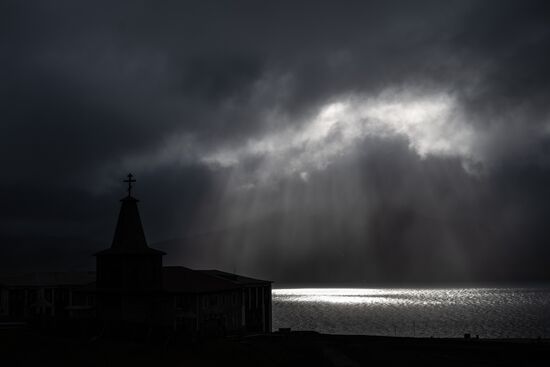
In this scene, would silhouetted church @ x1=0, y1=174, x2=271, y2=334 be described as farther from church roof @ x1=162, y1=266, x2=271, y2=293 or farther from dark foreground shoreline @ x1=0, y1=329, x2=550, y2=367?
dark foreground shoreline @ x1=0, y1=329, x2=550, y2=367

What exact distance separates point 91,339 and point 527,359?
38.3 m

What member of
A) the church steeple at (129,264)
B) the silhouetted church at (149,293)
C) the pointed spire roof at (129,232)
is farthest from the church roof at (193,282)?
the pointed spire roof at (129,232)

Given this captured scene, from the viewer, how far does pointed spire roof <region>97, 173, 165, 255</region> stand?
54.4 m

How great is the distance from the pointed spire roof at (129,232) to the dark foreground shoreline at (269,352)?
12.0m

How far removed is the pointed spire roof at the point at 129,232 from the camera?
54.4 meters

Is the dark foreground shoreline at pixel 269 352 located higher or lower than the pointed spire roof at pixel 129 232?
lower

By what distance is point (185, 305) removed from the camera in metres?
54.8

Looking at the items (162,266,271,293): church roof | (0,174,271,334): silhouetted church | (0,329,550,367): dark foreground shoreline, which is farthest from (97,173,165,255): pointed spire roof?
(0,329,550,367): dark foreground shoreline

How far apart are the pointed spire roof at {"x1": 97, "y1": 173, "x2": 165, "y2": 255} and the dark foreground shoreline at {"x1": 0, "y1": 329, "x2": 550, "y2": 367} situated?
12.0 meters

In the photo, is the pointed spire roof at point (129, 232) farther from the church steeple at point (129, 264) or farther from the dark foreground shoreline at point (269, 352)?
the dark foreground shoreline at point (269, 352)

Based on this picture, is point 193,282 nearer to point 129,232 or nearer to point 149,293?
point 149,293

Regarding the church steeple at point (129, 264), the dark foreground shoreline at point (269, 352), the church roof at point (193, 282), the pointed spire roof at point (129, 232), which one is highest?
the pointed spire roof at point (129, 232)

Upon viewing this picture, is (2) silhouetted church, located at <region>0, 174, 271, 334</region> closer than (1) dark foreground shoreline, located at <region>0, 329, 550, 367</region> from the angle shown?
No

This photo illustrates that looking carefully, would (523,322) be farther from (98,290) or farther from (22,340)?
(22,340)
